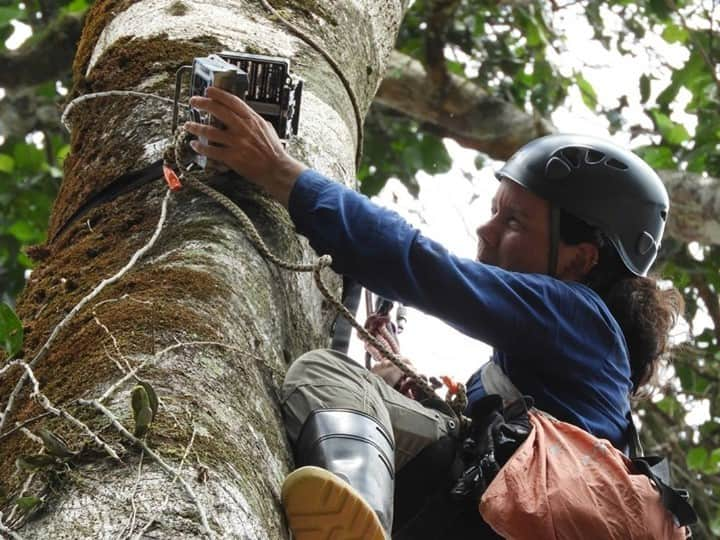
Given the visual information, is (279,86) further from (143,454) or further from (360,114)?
(143,454)

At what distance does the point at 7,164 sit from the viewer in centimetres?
552

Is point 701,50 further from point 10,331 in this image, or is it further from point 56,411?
point 56,411

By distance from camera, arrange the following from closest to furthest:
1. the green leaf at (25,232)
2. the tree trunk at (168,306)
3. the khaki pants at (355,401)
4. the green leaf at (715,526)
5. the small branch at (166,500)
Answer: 1. the small branch at (166,500)
2. the tree trunk at (168,306)
3. the khaki pants at (355,401)
4. the green leaf at (715,526)
5. the green leaf at (25,232)

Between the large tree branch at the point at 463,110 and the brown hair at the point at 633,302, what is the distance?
2545mm

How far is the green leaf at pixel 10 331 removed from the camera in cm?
174

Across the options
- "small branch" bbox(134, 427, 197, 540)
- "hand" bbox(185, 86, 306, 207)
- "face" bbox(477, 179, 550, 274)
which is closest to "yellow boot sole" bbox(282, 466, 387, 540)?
"small branch" bbox(134, 427, 197, 540)

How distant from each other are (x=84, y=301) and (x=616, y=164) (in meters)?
1.51

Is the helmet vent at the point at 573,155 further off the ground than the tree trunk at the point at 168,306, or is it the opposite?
the tree trunk at the point at 168,306

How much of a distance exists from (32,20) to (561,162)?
3730 mm

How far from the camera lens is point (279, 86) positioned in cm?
220

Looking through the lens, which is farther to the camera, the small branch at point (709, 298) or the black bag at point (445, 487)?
the small branch at point (709, 298)

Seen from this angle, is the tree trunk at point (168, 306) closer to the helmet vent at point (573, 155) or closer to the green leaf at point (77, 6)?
the helmet vent at point (573, 155)

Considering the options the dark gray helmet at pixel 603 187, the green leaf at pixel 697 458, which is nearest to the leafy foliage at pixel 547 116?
the green leaf at pixel 697 458

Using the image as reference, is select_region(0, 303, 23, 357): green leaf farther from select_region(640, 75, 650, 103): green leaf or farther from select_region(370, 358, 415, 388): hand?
select_region(640, 75, 650, 103): green leaf
